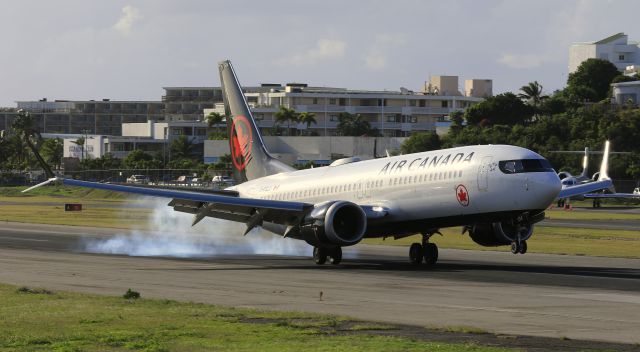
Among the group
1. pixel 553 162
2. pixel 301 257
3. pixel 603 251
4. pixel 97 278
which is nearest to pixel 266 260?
pixel 301 257

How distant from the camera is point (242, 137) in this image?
58.0 m

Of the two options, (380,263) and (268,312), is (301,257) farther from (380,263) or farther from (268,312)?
(268,312)

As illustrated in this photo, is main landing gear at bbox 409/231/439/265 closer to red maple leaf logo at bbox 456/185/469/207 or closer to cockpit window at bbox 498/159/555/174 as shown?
red maple leaf logo at bbox 456/185/469/207

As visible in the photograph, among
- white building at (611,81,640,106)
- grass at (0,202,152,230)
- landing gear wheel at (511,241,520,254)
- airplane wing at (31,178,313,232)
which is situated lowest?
grass at (0,202,152,230)

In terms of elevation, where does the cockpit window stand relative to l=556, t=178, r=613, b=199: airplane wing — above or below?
above

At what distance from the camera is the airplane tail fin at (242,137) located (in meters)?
57.1

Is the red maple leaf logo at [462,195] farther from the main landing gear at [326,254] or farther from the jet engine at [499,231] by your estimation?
the main landing gear at [326,254]

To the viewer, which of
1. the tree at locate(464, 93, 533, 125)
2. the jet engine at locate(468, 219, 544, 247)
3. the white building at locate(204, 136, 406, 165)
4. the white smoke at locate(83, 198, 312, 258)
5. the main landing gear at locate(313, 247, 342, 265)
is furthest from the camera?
the tree at locate(464, 93, 533, 125)

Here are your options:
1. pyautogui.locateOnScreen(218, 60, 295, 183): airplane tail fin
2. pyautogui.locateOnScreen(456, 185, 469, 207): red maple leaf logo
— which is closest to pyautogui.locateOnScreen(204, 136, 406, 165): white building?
pyautogui.locateOnScreen(218, 60, 295, 183): airplane tail fin

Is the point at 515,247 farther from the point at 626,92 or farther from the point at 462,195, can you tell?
the point at 626,92

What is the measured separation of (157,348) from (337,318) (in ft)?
19.3

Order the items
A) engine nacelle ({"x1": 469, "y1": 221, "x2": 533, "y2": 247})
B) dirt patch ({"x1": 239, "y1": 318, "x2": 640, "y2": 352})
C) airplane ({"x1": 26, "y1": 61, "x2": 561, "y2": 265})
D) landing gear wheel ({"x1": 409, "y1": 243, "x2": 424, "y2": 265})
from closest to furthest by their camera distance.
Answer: dirt patch ({"x1": 239, "y1": 318, "x2": 640, "y2": 352}), airplane ({"x1": 26, "y1": 61, "x2": 561, "y2": 265}), engine nacelle ({"x1": 469, "y1": 221, "x2": 533, "y2": 247}), landing gear wheel ({"x1": 409, "y1": 243, "x2": 424, "y2": 265})

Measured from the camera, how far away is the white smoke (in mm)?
57562

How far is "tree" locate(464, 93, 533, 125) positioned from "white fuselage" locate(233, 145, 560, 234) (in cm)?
14162
